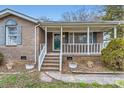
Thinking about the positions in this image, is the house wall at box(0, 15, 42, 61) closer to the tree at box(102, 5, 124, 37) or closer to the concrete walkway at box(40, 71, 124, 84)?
the concrete walkway at box(40, 71, 124, 84)

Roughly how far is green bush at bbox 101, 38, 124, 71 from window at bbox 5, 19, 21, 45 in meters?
6.06

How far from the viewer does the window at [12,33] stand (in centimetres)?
1309

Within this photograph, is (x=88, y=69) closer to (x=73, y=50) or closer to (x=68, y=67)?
(x=68, y=67)

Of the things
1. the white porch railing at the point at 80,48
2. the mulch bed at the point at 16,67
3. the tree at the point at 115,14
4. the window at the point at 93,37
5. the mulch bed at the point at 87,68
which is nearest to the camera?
the mulch bed at the point at 87,68

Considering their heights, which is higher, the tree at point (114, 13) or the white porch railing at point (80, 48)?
the tree at point (114, 13)

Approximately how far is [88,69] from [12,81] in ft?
16.9

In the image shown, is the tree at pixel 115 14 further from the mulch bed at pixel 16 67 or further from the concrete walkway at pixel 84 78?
the mulch bed at pixel 16 67

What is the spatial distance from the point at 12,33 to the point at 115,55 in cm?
710

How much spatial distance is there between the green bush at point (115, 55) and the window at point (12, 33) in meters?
6.06

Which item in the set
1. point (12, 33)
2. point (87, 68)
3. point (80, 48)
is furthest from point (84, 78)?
point (12, 33)

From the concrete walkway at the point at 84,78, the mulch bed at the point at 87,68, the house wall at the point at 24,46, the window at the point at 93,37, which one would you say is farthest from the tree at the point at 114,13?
the concrete walkway at the point at 84,78

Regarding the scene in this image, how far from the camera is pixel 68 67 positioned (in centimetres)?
1238

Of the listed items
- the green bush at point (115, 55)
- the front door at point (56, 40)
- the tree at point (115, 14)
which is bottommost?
the green bush at point (115, 55)

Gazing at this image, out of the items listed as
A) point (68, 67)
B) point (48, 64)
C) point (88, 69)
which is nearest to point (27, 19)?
point (48, 64)
